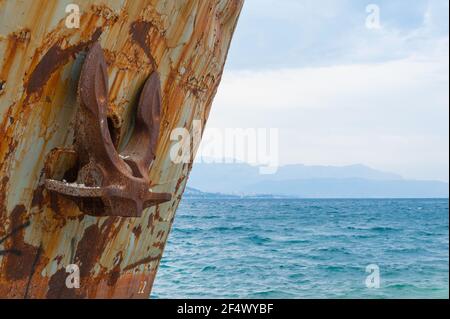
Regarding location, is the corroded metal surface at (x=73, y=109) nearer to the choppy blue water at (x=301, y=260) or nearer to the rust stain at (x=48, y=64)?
→ the rust stain at (x=48, y=64)

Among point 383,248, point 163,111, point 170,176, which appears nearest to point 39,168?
point 163,111

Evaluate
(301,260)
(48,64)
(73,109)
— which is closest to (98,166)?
(73,109)

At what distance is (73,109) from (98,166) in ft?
0.75

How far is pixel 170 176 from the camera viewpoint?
3.08m

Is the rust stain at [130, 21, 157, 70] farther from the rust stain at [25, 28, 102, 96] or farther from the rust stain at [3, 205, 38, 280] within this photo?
the rust stain at [3, 205, 38, 280]

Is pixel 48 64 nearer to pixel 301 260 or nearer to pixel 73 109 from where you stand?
pixel 73 109

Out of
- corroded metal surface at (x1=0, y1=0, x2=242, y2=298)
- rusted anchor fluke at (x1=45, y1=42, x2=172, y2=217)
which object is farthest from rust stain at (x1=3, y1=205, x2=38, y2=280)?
rusted anchor fluke at (x1=45, y1=42, x2=172, y2=217)

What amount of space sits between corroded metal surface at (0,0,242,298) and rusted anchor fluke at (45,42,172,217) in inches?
3.0

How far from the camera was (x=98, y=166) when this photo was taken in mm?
2111

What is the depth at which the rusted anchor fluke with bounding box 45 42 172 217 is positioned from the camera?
2.06m

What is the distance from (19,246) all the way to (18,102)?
545 mm

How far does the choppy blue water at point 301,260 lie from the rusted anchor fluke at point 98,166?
11.1m

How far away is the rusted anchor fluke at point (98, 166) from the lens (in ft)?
6.75

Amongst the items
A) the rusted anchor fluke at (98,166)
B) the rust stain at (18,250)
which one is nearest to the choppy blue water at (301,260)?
the rust stain at (18,250)
